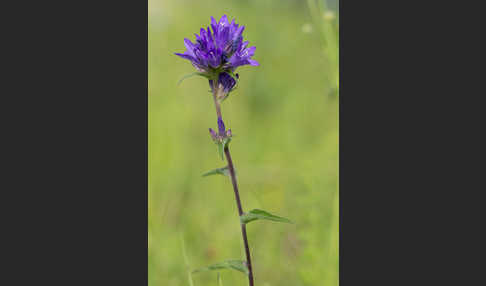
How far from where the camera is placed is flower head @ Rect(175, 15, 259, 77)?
7.06 feet

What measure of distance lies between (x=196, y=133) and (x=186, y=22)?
4.83 ft

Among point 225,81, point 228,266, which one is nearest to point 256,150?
point 225,81

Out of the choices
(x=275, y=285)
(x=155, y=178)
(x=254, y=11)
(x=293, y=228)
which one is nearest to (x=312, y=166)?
(x=293, y=228)

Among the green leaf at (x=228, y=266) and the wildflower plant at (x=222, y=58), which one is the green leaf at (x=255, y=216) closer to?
the wildflower plant at (x=222, y=58)

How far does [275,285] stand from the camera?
133 inches

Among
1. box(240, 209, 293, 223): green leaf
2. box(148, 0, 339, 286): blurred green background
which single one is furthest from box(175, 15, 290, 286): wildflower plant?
box(148, 0, 339, 286): blurred green background

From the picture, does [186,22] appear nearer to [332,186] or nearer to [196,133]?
[196,133]

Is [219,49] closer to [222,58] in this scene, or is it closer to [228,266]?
[222,58]

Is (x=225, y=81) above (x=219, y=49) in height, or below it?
below

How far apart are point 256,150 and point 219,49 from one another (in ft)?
8.38

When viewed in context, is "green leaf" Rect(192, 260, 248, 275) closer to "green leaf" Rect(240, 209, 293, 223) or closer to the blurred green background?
"green leaf" Rect(240, 209, 293, 223)

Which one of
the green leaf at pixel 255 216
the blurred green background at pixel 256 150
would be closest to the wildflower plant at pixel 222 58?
the green leaf at pixel 255 216

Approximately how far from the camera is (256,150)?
4.63 metres

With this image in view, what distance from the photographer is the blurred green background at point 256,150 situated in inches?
136
